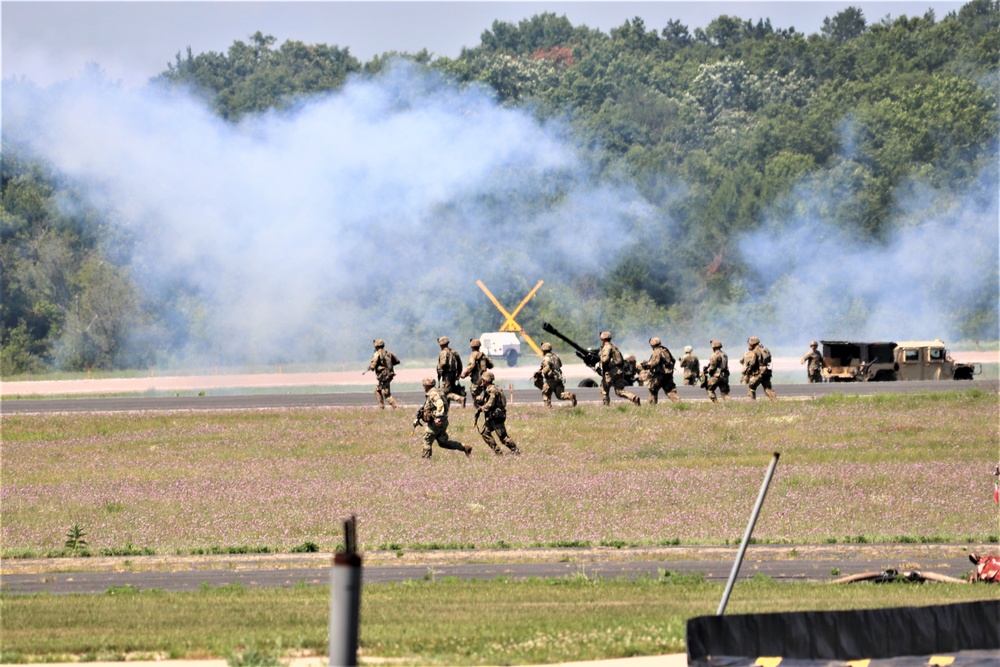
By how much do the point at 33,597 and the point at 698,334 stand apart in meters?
59.4

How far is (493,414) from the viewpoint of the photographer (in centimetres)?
3091

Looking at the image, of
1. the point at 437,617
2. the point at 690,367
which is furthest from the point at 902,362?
the point at 437,617

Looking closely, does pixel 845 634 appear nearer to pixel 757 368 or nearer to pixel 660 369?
pixel 660 369

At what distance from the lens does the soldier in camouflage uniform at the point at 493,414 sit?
30.9 meters

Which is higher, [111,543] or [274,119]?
[274,119]

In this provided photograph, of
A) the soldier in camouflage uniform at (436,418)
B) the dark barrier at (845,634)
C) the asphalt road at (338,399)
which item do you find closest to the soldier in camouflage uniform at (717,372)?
the asphalt road at (338,399)

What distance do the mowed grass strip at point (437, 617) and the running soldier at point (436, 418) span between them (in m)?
11.1

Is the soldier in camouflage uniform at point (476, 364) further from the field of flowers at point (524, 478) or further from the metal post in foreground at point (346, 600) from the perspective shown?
the metal post in foreground at point (346, 600)

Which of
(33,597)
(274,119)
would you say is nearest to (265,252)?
(274,119)

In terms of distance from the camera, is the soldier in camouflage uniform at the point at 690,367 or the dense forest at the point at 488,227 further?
the dense forest at the point at 488,227

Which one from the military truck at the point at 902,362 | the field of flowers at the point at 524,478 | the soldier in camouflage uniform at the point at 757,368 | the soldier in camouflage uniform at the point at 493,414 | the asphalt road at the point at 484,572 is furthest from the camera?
the military truck at the point at 902,362

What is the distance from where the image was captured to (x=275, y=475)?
29.4 meters

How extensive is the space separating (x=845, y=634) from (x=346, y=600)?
5.70 m

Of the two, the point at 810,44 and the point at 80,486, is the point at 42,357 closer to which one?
the point at 80,486
